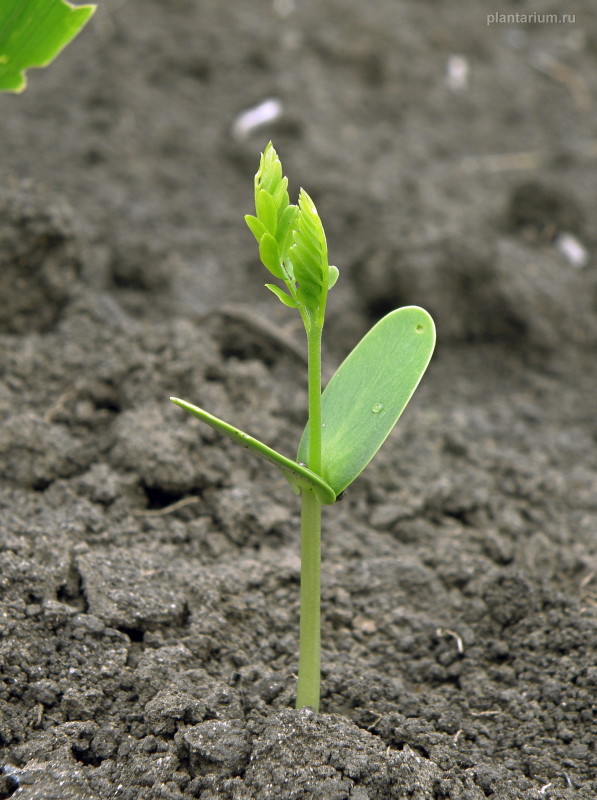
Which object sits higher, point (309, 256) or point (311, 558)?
point (309, 256)

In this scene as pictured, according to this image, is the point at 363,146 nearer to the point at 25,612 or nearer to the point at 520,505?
the point at 520,505

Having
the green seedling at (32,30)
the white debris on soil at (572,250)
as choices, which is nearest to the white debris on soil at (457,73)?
the white debris on soil at (572,250)

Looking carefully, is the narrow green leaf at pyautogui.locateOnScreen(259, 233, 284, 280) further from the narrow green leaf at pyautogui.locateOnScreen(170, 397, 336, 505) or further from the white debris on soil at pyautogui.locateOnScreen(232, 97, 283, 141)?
the white debris on soil at pyautogui.locateOnScreen(232, 97, 283, 141)

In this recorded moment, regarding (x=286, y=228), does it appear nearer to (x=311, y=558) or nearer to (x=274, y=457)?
(x=274, y=457)

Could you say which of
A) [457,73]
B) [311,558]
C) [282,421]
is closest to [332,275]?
[311,558]

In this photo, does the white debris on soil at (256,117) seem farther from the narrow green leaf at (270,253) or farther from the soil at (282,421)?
the narrow green leaf at (270,253)

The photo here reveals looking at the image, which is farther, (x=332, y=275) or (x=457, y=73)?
(x=457, y=73)

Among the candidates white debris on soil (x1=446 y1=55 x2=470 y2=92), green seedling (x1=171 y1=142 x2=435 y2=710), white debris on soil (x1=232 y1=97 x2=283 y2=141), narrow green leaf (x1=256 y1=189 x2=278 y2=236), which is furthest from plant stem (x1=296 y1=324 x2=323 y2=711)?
white debris on soil (x1=446 y1=55 x2=470 y2=92)
